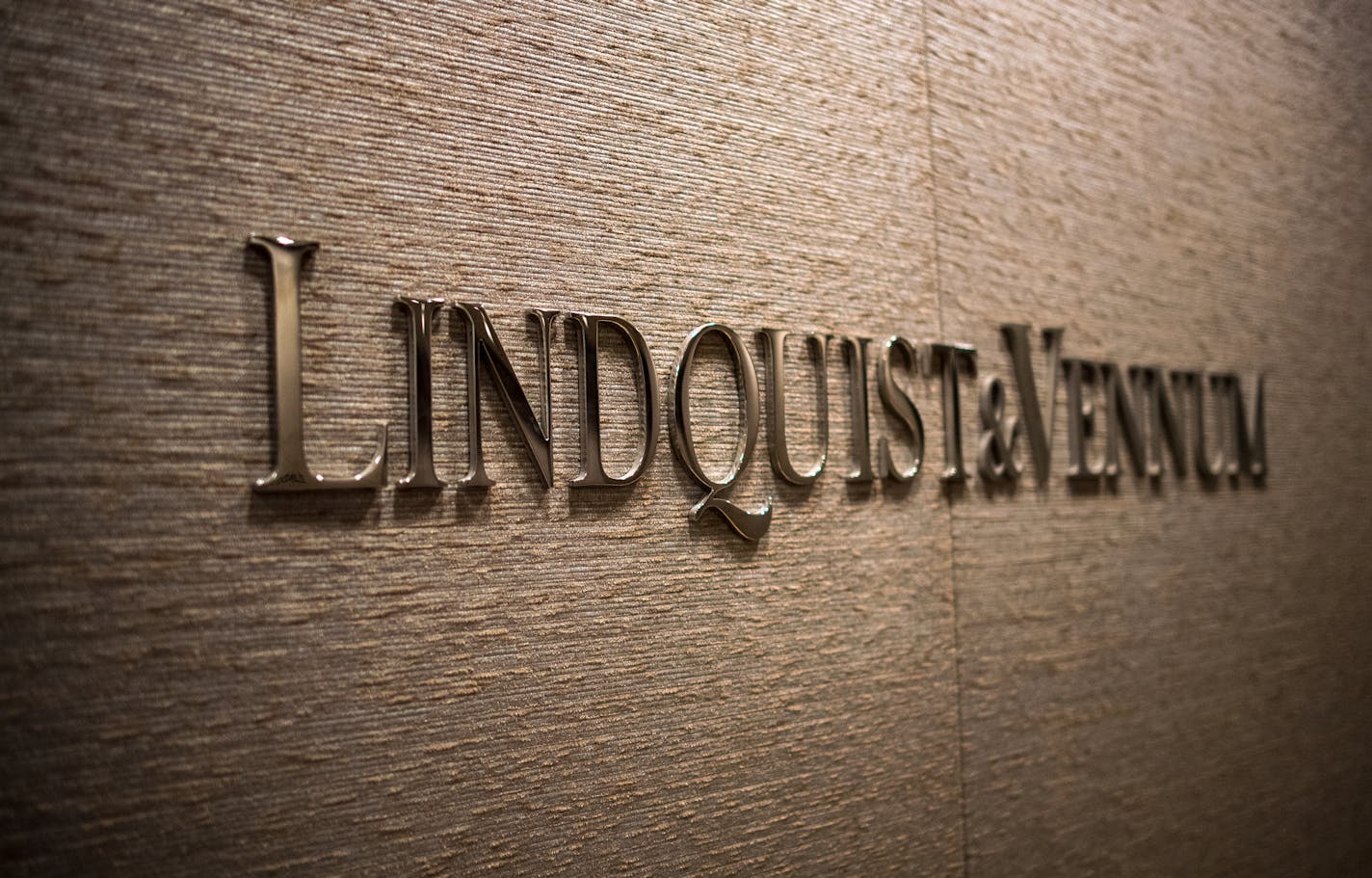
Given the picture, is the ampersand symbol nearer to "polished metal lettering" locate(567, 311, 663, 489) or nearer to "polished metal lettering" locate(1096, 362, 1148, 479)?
"polished metal lettering" locate(1096, 362, 1148, 479)

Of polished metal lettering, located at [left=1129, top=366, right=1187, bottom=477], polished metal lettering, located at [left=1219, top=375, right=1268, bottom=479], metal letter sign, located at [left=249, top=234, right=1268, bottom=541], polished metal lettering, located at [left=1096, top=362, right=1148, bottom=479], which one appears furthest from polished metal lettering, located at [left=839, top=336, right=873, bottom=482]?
polished metal lettering, located at [left=1219, top=375, right=1268, bottom=479]

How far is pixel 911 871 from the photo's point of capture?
1580 millimetres

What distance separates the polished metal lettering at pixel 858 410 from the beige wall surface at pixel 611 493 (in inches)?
1.1

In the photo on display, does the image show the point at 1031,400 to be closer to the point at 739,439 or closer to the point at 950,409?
the point at 950,409

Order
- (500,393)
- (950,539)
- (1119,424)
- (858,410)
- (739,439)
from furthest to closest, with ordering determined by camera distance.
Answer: (1119,424) < (950,539) < (858,410) < (739,439) < (500,393)

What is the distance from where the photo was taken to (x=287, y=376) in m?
1.08

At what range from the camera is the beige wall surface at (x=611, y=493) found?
1.00 metres

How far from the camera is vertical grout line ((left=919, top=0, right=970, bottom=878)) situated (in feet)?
5.45

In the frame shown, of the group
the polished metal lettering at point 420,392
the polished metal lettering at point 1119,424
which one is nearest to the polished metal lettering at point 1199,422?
the polished metal lettering at point 1119,424

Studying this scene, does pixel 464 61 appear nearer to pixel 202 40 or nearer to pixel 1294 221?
pixel 202 40

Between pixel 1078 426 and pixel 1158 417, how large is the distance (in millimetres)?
297

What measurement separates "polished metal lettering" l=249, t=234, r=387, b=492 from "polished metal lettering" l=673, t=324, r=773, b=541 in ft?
1.60

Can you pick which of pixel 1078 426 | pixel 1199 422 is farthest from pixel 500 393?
pixel 1199 422

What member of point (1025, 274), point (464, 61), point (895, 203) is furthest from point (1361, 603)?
point (464, 61)
